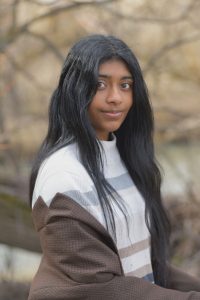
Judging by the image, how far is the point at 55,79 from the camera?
613 cm

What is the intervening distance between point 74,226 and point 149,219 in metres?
0.47

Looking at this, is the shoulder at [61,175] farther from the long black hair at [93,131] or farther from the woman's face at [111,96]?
the woman's face at [111,96]

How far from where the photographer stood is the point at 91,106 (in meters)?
2.17

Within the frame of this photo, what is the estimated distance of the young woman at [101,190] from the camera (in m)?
1.96

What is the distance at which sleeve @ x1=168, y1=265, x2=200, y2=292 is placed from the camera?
2.40 m

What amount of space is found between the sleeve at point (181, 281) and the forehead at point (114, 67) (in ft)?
2.41

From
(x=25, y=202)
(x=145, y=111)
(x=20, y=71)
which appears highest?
(x=145, y=111)

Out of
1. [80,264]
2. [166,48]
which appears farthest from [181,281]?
[166,48]

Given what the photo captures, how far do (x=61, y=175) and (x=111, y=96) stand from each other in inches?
12.1

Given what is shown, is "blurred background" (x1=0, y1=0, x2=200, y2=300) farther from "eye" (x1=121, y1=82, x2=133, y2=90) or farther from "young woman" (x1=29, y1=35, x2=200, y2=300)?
"eye" (x1=121, y1=82, x2=133, y2=90)

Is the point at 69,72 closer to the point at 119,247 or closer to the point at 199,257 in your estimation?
the point at 119,247

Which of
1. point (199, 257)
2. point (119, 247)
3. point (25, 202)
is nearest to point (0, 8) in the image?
point (25, 202)

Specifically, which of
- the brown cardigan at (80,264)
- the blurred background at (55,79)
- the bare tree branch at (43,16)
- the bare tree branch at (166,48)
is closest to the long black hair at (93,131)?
the brown cardigan at (80,264)

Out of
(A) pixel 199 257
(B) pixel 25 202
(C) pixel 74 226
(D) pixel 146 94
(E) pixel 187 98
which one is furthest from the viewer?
(E) pixel 187 98
